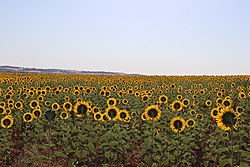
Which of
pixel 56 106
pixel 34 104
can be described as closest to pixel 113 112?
pixel 56 106

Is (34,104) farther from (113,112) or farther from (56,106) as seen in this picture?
(113,112)

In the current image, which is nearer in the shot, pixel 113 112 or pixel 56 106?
pixel 113 112

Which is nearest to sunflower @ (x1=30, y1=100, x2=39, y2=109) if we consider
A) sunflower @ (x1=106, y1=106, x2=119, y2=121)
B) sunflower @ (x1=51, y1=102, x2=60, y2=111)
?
sunflower @ (x1=51, y1=102, x2=60, y2=111)

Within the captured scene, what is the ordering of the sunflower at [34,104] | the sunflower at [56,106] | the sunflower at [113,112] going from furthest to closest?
the sunflower at [56,106] < the sunflower at [34,104] < the sunflower at [113,112]

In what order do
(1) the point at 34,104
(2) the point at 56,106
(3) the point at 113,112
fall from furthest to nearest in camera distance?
(2) the point at 56,106, (1) the point at 34,104, (3) the point at 113,112

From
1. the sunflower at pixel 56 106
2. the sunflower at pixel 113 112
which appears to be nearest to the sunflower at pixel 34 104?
the sunflower at pixel 56 106

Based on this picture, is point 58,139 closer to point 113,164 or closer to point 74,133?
point 74,133

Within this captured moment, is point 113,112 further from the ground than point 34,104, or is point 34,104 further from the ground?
point 113,112

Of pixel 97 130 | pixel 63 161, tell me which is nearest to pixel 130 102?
pixel 97 130

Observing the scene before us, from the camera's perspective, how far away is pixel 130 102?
1352cm

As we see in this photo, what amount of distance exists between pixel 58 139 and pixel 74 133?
873 millimetres

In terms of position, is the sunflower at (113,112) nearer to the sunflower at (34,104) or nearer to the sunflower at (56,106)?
the sunflower at (56,106)

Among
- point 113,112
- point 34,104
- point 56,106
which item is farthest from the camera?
point 56,106

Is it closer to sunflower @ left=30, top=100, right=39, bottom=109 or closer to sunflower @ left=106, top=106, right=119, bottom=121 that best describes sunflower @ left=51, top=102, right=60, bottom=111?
sunflower @ left=30, top=100, right=39, bottom=109
